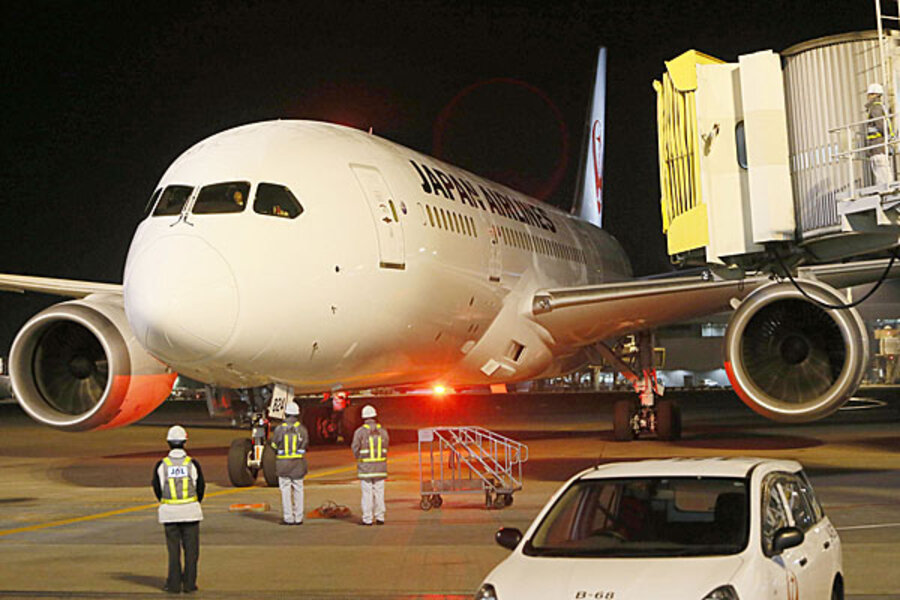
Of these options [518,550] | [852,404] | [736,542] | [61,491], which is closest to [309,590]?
[518,550]

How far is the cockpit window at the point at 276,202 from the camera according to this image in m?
11.9

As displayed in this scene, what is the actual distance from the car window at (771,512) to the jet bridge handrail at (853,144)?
254 centimetres

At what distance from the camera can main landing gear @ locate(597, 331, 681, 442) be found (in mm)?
19984

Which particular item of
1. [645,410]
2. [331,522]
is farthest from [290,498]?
[645,410]

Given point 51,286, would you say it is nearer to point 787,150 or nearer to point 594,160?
point 787,150

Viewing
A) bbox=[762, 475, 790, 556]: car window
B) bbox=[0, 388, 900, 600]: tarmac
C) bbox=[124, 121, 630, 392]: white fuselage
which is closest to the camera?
bbox=[762, 475, 790, 556]: car window

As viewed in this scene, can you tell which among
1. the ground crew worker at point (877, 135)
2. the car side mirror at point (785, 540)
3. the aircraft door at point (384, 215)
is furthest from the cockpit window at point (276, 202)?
the car side mirror at point (785, 540)

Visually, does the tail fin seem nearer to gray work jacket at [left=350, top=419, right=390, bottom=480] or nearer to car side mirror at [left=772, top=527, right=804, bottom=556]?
gray work jacket at [left=350, top=419, right=390, bottom=480]

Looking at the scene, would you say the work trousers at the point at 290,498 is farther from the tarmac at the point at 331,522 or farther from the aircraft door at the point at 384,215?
the aircraft door at the point at 384,215

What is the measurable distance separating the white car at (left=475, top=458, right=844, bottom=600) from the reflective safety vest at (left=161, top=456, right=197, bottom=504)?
9.85ft

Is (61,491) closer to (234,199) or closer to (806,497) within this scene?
Answer: (234,199)

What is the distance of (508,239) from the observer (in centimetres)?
1703

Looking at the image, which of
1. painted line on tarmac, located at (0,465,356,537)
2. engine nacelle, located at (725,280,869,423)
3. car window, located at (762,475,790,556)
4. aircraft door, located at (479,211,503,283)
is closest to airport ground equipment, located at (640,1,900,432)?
car window, located at (762,475,790,556)

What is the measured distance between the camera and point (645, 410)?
20.1 metres
